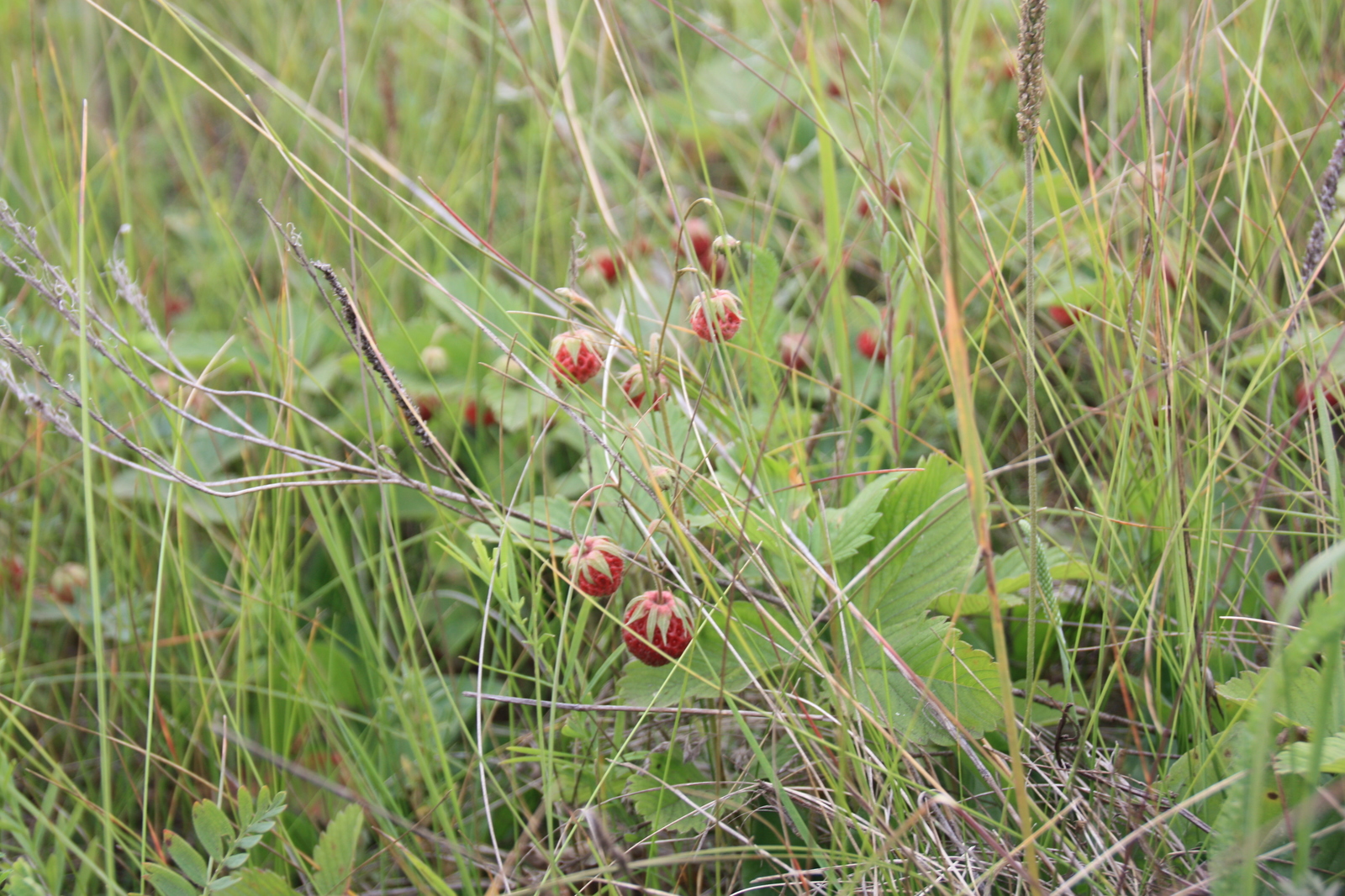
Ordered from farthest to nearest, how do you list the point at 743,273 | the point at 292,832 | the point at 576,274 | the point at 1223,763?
the point at 743,273 < the point at 292,832 < the point at 576,274 < the point at 1223,763

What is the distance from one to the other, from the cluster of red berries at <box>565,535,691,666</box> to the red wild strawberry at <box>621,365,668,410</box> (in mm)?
212

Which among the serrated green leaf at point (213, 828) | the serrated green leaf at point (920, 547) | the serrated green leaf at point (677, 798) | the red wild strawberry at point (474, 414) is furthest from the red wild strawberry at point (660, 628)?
the red wild strawberry at point (474, 414)

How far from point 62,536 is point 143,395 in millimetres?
293

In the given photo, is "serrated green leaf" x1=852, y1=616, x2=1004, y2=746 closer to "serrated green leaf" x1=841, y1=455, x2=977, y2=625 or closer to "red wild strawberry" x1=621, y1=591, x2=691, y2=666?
"serrated green leaf" x1=841, y1=455, x2=977, y2=625

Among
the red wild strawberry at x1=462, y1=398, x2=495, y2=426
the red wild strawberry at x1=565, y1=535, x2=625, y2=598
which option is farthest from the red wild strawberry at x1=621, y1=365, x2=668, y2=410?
the red wild strawberry at x1=462, y1=398, x2=495, y2=426

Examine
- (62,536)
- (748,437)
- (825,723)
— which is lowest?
(62,536)

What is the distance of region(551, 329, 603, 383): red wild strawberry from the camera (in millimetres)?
1075

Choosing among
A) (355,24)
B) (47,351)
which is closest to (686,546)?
(47,351)

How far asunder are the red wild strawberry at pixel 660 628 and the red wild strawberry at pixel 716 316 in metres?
0.29

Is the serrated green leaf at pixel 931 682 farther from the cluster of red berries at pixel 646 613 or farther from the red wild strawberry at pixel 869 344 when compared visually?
the red wild strawberry at pixel 869 344

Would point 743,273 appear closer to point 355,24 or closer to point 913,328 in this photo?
point 913,328

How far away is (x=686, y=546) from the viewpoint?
3.11ft

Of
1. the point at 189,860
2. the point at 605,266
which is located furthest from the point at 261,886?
the point at 605,266

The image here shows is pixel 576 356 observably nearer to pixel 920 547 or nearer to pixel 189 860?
pixel 920 547
